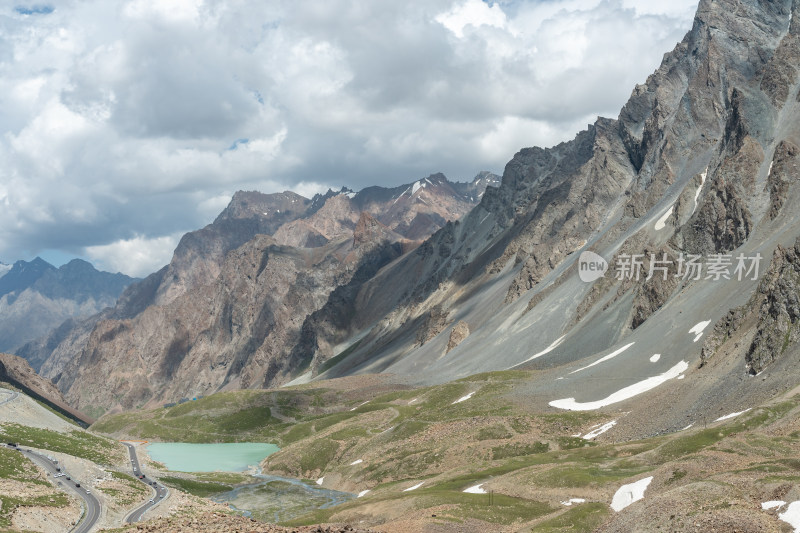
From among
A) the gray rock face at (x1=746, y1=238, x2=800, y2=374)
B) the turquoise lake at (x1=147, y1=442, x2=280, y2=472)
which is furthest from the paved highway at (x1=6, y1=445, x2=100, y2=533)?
the gray rock face at (x1=746, y1=238, x2=800, y2=374)

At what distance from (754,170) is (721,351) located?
76920 millimetres

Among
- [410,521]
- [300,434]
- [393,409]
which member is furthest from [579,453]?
[300,434]

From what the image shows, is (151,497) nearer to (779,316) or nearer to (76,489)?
(76,489)

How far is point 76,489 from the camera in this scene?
85.7m

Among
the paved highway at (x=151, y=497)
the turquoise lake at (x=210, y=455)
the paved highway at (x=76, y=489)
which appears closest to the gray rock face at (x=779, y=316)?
the paved highway at (x=151, y=497)

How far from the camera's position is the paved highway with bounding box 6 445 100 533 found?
72188 mm

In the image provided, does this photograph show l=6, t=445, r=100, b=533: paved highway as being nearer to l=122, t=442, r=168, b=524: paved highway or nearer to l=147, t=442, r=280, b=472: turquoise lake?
l=122, t=442, r=168, b=524: paved highway

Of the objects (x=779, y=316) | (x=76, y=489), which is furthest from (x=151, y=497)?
(x=779, y=316)

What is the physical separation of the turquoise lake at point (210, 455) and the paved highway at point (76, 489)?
4788cm

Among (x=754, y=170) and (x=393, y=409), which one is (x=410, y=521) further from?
(x=754, y=170)

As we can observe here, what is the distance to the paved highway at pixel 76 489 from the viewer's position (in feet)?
237

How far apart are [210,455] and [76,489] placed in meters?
91.5

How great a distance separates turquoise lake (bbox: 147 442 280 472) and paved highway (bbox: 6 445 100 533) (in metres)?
47.9

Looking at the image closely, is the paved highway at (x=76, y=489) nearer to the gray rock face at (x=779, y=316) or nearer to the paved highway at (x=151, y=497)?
the paved highway at (x=151, y=497)
